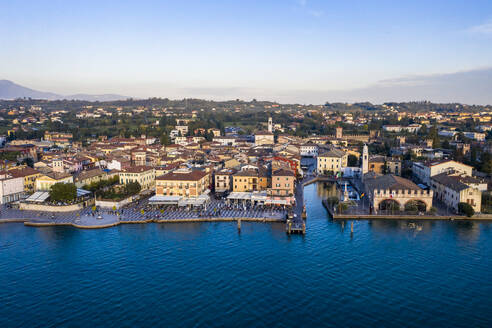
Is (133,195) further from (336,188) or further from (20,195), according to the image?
(336,188)

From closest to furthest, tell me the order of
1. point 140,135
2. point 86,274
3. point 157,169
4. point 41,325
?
point 41,325 < point 86,274 < point 157,169 < point 140,135

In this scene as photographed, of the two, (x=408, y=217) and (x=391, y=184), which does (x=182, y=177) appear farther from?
(x=408, y=217)

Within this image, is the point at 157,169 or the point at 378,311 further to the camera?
the point at 157,169

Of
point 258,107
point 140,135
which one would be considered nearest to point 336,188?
point 140,135

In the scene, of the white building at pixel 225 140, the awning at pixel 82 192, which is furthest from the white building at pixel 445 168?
Answer: the white building at pixel 225 140

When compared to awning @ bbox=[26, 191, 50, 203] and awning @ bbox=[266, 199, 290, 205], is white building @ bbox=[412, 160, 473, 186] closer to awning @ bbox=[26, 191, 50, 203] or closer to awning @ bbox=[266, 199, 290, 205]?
awning @ bbox=[266, 199, 290, 205]

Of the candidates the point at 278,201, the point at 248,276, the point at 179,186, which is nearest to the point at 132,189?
the point at 179,186
